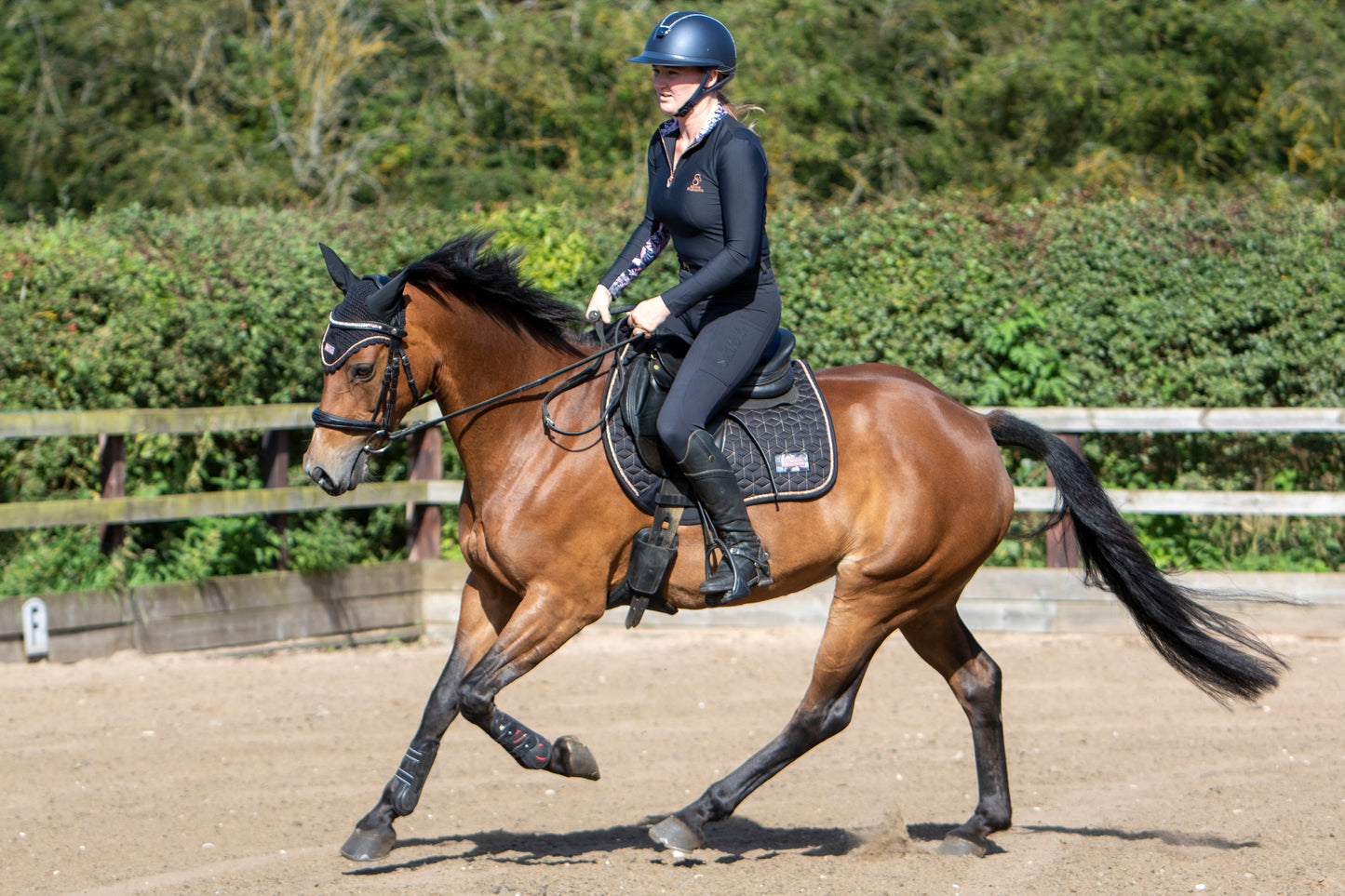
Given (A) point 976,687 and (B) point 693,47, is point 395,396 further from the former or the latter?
(A) point 976,687

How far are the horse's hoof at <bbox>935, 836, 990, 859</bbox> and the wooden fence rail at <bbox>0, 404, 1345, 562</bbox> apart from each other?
397 cm

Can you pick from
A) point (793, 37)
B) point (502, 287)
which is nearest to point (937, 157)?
point (793, 37)

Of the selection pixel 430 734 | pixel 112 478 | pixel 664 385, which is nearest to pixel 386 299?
pixel 664 385

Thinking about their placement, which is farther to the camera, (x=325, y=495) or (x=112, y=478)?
(x=325, y=495)

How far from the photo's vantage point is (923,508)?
15.8 feet

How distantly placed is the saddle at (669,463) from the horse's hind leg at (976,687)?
2.79 ft

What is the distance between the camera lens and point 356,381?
433cm

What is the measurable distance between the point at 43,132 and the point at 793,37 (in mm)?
9390

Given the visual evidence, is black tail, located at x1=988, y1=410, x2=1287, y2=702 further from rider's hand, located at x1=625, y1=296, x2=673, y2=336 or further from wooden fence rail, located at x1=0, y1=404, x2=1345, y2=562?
wooden fence rail, located at x1=0, y1=404, x2=1345, y2=562

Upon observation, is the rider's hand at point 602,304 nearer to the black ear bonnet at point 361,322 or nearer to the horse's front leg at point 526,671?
the black ear bonnet at point 361,322

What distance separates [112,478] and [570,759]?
432cm

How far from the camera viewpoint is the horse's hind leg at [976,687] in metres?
5.02

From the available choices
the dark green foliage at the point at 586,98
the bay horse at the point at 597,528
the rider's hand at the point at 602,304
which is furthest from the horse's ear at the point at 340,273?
the dark green foliage at the point at 586,98

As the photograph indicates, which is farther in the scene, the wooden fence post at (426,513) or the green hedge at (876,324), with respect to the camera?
the wooden fence post at (426,513)
